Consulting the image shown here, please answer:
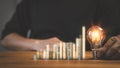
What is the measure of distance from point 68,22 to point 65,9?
0.08 m

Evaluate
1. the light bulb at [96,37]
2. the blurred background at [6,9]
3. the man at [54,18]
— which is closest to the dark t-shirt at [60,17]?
the man at [54,18]

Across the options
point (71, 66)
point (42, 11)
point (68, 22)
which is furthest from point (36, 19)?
point (71, 66)

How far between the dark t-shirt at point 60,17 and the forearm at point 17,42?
7 centimetres

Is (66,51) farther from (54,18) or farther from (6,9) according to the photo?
(6,9)

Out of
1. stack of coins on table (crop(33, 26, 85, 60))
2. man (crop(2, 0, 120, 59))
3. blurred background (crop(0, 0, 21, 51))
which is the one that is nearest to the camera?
stack of coins on table (crop(33, 26, 85, 60))

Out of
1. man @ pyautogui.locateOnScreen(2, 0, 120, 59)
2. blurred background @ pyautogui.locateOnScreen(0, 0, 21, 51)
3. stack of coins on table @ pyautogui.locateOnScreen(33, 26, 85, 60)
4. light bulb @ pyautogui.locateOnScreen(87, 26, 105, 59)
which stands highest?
blurred background @ pyautogui.locateOnScreen(0, 0, 21, 51)

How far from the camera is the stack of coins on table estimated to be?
4.08 ft

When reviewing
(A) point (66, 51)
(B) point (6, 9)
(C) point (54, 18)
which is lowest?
(A) point (66, 51)

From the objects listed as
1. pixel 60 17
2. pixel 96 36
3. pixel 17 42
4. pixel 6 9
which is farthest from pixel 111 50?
pixel 6 9

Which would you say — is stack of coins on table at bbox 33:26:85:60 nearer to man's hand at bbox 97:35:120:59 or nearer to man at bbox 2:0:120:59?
man's hand at bbox 97:35:120:59

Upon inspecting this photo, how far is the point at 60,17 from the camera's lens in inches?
86.6

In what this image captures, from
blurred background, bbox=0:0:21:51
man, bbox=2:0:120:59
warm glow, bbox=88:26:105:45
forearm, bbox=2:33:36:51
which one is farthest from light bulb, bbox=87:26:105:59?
blurred background, bbox=0:0:21:51

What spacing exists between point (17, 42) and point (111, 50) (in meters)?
0.84

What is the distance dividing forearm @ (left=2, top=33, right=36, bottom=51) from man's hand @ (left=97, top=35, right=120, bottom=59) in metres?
0.66
